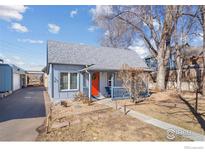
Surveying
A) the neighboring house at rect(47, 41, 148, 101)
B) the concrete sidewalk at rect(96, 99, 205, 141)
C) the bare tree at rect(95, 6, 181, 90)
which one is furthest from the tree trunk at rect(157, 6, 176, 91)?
the concrete sidewalk at rect(96, 99, 205, 141)

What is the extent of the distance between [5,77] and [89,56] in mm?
10840

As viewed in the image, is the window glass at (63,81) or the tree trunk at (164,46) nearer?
the window glass at (63,81)

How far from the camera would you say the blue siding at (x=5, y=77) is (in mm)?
16709

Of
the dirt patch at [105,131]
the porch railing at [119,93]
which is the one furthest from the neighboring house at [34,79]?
the dirt patch at [105,131]

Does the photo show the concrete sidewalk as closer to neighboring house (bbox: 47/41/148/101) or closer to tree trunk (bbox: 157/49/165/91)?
neighboring house (bbox: 47/41/148/101)

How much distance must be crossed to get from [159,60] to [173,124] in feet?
42.1

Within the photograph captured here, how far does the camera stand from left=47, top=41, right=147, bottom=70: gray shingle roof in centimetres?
1149

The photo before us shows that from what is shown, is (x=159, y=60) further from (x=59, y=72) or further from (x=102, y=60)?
(x=59, y=72)

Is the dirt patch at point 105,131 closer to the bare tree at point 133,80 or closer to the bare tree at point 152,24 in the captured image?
the bare tree at point 133,80

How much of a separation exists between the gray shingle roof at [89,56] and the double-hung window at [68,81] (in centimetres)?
97

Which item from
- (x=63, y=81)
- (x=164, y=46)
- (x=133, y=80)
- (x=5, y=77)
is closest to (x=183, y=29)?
(x=164, y=46)
